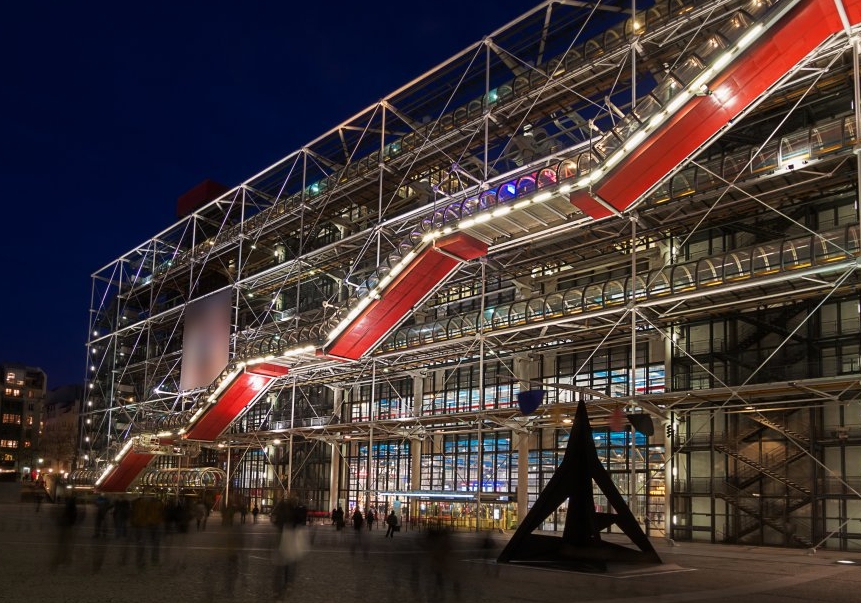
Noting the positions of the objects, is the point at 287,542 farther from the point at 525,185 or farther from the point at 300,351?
the point at 300,351

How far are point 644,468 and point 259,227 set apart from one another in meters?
19.7

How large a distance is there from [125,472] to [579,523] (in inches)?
1120

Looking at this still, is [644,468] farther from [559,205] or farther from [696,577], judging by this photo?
[696,577]

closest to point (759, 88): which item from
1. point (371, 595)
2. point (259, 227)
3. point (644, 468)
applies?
point (644, 468)

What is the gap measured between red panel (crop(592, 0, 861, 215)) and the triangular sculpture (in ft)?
22.7

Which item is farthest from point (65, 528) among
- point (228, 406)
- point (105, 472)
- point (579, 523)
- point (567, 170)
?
point (105, 472)

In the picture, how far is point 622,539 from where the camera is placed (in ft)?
76.4

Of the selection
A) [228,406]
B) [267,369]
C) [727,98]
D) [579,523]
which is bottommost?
[579,523]

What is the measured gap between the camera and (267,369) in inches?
1201

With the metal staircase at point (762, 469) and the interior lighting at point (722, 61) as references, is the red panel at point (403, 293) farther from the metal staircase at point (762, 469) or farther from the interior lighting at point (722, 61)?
the metal staircase at point (762, 469)

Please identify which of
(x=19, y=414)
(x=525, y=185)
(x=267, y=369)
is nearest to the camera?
(x=525, y=185)

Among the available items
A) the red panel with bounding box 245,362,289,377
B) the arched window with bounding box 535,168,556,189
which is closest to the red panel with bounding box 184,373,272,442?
the red panel with bounding box 245,362,289,377

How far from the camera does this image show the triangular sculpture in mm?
14203

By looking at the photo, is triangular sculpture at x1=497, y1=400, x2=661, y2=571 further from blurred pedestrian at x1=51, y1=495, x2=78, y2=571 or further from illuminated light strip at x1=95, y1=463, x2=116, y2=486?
illuminated light strip at x1=95, y1=463, x2=116, y2=486
